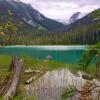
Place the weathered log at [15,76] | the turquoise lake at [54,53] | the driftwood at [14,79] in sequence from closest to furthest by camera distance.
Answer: the driftwood at [14,79], the weathered log at [15,76], the turquoise lake at [54,53]

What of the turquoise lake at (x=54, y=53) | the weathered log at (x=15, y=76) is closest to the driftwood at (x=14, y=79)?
the weathered log at (x=15, y=76)

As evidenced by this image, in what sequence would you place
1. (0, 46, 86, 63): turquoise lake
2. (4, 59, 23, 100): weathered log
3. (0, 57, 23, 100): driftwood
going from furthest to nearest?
(0, 46, 86, 63): turquoise lake, (4, 59, 23, 100): weathered log, (0, 57, 23, 100): driftwood

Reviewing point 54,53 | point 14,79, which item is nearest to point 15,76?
point 14,79

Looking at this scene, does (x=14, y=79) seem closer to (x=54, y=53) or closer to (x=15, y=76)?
(x=15, y=76)

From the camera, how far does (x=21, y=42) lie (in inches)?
7087

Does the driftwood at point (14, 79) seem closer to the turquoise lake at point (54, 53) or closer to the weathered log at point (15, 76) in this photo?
the weathered log at point (15, 76)

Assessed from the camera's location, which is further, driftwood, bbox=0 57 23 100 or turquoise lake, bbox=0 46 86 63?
turquoise lake, bbox=0 46 86 63

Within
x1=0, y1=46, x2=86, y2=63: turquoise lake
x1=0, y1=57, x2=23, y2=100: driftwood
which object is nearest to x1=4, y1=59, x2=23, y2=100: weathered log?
x1=0, y1=57, x2=23, y2=100: driftwood

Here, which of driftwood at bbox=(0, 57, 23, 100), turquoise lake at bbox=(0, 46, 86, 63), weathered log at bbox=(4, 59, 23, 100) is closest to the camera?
driftwood at bbox=(0, 57, 23, 100)

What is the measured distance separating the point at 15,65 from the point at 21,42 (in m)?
171

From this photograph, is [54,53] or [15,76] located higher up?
[54,53]

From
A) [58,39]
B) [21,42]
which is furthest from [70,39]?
[21,42]

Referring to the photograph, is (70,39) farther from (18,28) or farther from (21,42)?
(18,28)

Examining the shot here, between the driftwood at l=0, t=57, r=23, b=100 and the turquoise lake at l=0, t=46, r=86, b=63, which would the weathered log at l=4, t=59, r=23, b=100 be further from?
the turquoise lake at l=0, t=46, r=86, b=63
